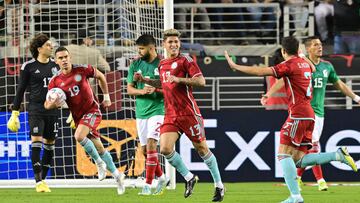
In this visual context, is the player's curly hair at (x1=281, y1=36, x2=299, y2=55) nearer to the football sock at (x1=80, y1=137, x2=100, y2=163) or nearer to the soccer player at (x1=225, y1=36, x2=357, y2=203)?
the soccer player at (x1=225, y1=36, x2=357, y2=203)

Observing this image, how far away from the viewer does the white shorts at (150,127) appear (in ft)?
47.9

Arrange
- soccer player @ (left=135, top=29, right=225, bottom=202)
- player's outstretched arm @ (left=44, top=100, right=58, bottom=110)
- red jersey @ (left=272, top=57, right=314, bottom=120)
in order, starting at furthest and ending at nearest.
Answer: player's outstretched arm @ (left=44, top=100, right=58, bottom=110)
soccer player @ (left=135, top=29, right=225, bottom=202)
red jersey @ (left=272, top=57, right=314, bottom=120)

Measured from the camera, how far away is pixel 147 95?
14672mm

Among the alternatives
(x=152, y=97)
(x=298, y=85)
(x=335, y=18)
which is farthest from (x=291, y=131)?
(x=335, y=18)

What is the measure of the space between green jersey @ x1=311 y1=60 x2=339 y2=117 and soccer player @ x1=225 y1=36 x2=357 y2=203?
10.2ft

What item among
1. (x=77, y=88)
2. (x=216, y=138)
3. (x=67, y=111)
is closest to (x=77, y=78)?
(x=77, y=88)

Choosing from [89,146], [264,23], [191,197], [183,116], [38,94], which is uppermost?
[264,23]

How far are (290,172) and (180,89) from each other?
73.7 inches

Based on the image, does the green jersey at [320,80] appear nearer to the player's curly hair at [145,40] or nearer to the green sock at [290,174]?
the player's curly hair at [145,40]

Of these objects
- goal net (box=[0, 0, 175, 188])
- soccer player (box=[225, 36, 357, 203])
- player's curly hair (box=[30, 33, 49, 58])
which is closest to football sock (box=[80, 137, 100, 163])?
player's curly hair (box=[30, 33, 49, 58])

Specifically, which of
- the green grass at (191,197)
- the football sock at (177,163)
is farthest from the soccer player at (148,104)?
the football sock at (177,163)

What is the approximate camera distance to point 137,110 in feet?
49.1

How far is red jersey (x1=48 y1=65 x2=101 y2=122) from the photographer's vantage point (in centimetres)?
1426

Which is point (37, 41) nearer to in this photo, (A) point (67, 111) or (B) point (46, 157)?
(B) point (46, 157)
